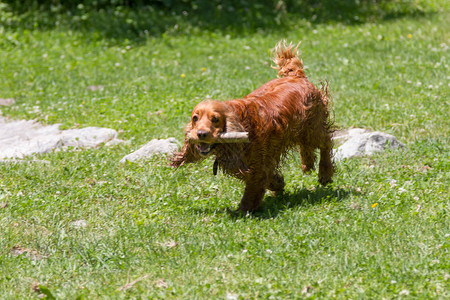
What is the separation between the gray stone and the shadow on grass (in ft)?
18.3

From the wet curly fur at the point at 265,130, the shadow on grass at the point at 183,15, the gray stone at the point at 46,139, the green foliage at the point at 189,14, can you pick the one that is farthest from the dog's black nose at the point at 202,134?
the green foliage at the point at 189,14

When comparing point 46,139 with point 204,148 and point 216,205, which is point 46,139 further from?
point 204,148

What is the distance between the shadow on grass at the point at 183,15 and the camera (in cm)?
1476

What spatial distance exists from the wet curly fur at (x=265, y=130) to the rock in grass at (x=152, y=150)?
5.12 feet

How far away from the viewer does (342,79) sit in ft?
33.2

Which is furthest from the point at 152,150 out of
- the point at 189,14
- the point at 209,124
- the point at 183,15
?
the point at 189,14

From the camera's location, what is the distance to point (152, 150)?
7.40 metres

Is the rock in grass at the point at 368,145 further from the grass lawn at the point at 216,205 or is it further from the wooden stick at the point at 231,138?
the wooden stick at the point at 231,138

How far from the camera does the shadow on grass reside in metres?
14.8

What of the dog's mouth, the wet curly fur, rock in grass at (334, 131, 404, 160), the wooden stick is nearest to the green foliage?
rock in grass at (334, 131, 404, 160)

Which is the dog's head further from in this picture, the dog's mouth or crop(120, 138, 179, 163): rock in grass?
crop(120, 138, 179, 163): rock in grass

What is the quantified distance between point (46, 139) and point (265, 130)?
3.87m

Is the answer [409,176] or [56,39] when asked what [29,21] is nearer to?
[56,39]

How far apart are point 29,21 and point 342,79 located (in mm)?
8412
